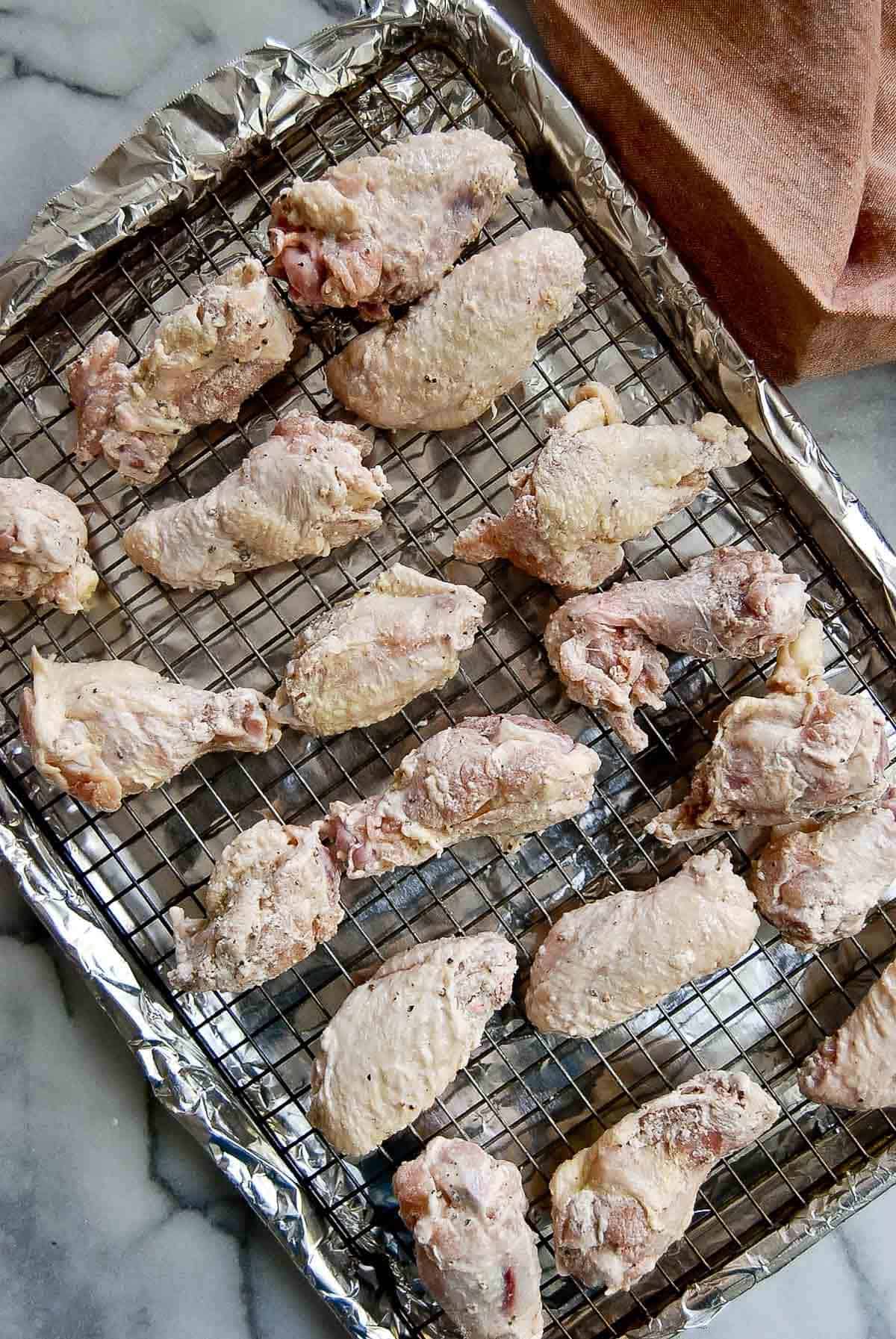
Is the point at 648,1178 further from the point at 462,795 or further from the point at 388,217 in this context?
the point at 388,217

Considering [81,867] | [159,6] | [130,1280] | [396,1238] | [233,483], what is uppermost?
[159,6]

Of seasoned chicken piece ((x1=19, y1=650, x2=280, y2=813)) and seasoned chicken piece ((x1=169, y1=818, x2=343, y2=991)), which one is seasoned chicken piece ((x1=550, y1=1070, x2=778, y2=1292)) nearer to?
seasoned chicken piece ((x1=169, y1=818, x2=343, y2=991))

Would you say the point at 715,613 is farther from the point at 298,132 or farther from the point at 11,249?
the point at 11,249

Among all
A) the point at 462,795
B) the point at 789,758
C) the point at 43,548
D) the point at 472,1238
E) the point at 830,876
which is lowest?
the point at 472,1238

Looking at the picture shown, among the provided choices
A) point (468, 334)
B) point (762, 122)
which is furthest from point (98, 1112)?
point (762, 122)

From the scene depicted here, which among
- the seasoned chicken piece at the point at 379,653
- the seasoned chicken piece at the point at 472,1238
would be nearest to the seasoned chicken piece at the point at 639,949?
the seasoned chicken piece at the point at 472,1238

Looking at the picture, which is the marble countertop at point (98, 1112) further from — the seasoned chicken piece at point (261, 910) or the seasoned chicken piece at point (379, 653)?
the seasoned chicken piece at point (379, 653)

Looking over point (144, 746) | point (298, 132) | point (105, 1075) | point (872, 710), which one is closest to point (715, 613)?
point (872, 710)
